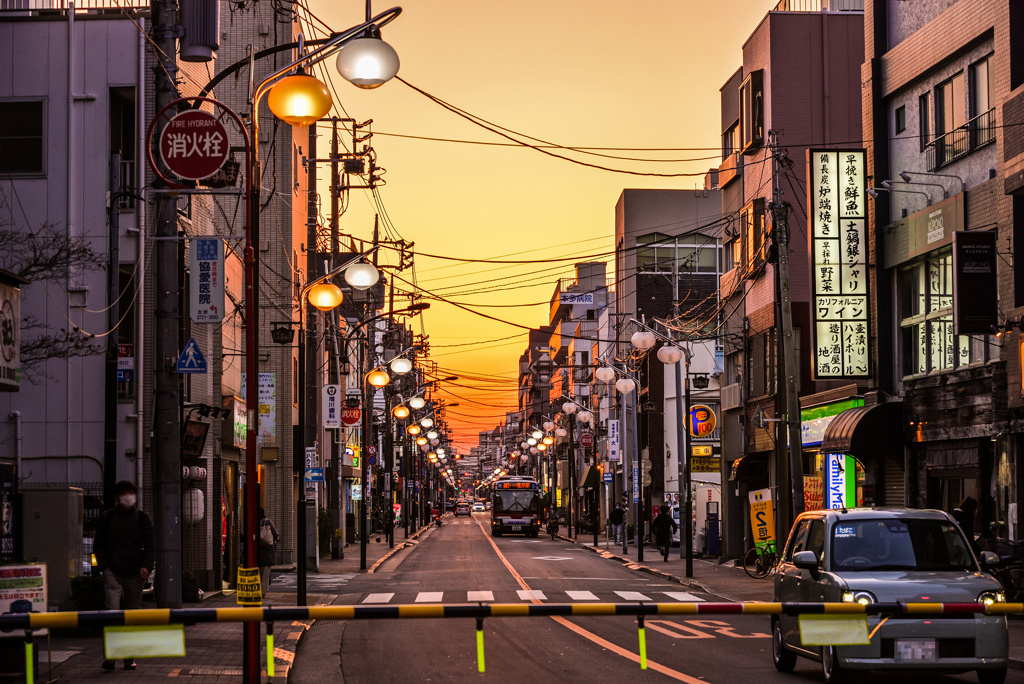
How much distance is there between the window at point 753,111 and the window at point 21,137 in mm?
23119

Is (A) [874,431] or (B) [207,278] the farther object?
(A) [874,431]

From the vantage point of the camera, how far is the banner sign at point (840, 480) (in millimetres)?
34062

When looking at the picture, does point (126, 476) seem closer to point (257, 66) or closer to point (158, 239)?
point (158, 239)

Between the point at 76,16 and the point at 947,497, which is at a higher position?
the point at 76,16

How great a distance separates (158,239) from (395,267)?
110 ft

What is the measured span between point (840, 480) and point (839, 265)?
6.59 metres

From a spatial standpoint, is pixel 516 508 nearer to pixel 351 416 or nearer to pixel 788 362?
pixel 351 416

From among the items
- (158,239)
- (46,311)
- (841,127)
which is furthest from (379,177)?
(158,239)

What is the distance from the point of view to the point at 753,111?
42.2m

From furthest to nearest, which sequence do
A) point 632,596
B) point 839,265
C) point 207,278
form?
1. point 839,265
2. point 632,596
3. point 207,278

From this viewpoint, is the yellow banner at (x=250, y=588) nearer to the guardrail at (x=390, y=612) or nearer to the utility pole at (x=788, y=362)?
the guardrail at (x=390, y=612)

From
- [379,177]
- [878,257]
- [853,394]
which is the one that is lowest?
[853,394]

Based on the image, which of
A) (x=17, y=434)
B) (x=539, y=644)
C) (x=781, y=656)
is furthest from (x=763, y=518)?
(x=781, y=656)

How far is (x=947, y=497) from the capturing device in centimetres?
2775
